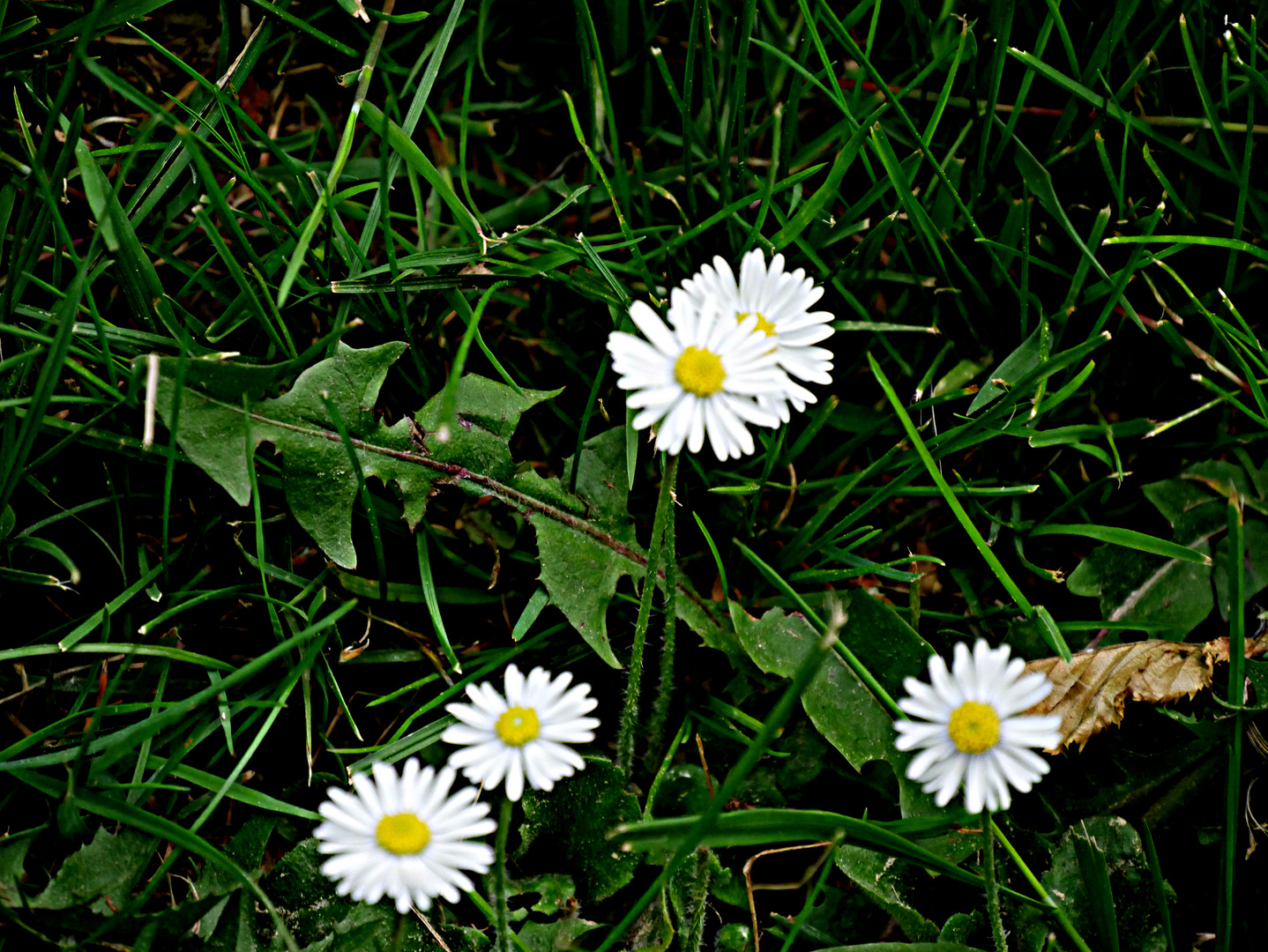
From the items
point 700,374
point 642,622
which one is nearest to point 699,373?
point 700,374

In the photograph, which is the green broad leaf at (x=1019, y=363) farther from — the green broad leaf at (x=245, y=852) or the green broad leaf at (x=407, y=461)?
the green broad leaf at (x=245, y=852)

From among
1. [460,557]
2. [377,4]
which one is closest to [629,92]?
[377,4]

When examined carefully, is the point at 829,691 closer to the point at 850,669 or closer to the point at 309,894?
the point at 850,669

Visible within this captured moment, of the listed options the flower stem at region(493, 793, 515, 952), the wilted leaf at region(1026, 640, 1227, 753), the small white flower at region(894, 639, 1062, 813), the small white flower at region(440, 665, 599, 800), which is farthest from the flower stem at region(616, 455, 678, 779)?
the wilted leaf at region(1026, 640, 1227, 753)

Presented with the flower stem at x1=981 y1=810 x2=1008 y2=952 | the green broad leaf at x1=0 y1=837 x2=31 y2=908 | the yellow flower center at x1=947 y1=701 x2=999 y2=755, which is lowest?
the green broad leaf at x1=0 y1=837 x2=31 y2=908

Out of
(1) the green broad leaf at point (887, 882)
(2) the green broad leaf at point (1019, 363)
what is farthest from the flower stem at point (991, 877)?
(2) the green broad leaf at point (1019, 363)

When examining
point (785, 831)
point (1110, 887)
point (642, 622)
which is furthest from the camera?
point (1110, 887)

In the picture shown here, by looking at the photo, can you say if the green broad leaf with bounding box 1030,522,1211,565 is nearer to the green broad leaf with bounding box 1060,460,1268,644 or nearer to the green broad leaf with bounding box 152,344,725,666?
the green broad leaf with bounding box 1060,460,1268,644
